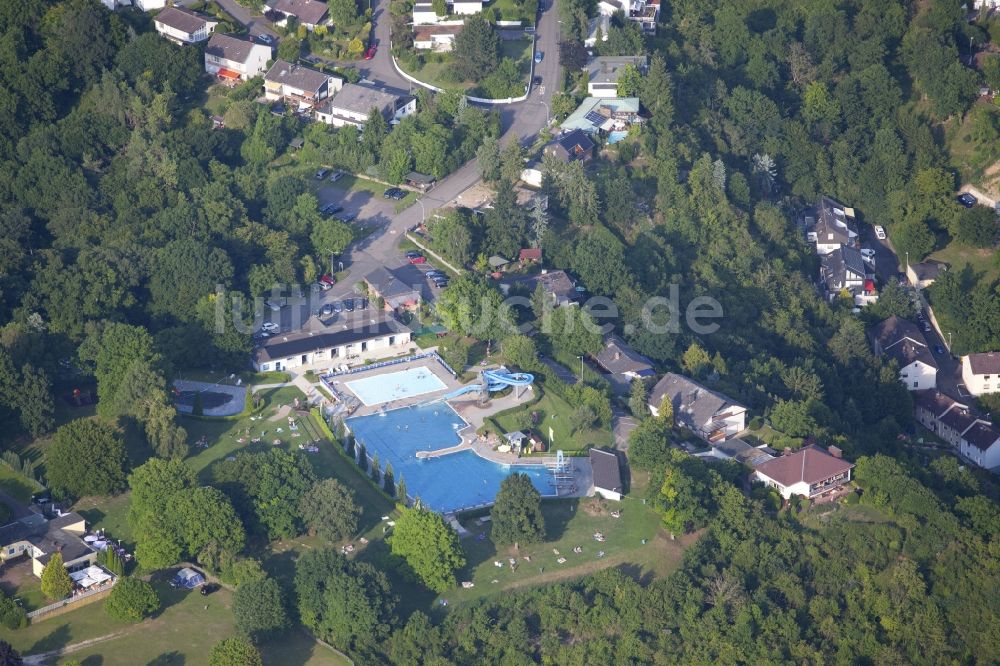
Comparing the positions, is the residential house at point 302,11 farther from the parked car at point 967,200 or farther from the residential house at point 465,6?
the parked car at point 967,200

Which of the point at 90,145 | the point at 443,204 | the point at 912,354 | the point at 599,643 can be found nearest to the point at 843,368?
the point at 912,354

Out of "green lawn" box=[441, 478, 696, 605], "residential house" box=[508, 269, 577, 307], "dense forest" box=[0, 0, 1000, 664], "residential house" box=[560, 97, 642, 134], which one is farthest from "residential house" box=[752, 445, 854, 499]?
"residential house" box=[560, 97, 642, 134]

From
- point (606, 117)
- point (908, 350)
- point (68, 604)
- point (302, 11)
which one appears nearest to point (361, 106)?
point (302, 11)

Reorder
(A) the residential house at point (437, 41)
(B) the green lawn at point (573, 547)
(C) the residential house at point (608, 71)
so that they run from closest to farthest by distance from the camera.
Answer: (B) the green lawn at point (573, 547), (C) the residential house at point (608, 71), (A) the residential house at point (437, 41)

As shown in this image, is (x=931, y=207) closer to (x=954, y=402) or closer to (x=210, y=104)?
(x=954, y=402)

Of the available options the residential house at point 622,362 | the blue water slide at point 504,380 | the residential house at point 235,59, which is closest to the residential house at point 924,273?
the residential house at point 622,362

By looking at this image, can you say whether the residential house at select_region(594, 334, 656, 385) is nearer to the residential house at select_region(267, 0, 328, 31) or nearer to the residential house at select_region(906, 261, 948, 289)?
the residential house at select_region(906, 261, 948, 289)

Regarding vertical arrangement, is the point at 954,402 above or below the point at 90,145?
below
